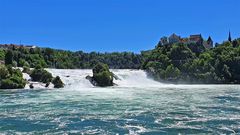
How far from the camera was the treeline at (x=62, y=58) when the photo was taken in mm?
97562

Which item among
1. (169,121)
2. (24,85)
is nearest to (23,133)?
(169,121)

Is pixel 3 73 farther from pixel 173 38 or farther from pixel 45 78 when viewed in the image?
pixel 173 38

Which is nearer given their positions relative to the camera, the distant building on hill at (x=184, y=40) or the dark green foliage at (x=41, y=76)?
the dark green foliage at (x=41, y=76)

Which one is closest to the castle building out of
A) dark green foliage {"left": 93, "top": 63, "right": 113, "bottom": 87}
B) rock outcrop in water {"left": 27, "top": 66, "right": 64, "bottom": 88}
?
dark green foliage {"left": 93, "top": 63, "right": 113, "bottom": 87}

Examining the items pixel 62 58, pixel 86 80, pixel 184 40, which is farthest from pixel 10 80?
pixel 184 40

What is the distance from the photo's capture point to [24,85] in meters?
60.9

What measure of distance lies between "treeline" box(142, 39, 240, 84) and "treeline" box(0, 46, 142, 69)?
2005 cm

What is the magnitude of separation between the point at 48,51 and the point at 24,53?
1233 cm

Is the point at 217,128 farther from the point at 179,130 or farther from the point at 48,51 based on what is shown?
the point at 48,51

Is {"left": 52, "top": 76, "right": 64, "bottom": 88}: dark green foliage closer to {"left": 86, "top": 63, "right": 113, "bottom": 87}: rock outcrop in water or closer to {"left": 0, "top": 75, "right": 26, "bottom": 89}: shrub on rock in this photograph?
{"left": 0, "top": 75, "right": 26, "bottom": 89}: shrub on rock

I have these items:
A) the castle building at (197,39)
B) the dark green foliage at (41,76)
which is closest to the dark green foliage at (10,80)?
the dark green foliage at (41,76)

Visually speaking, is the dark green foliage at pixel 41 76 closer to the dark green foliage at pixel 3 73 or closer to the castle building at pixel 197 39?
the dark green foliage at pixel 3 73

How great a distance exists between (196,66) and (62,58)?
50237 mm

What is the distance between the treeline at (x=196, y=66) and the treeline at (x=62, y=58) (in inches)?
789
